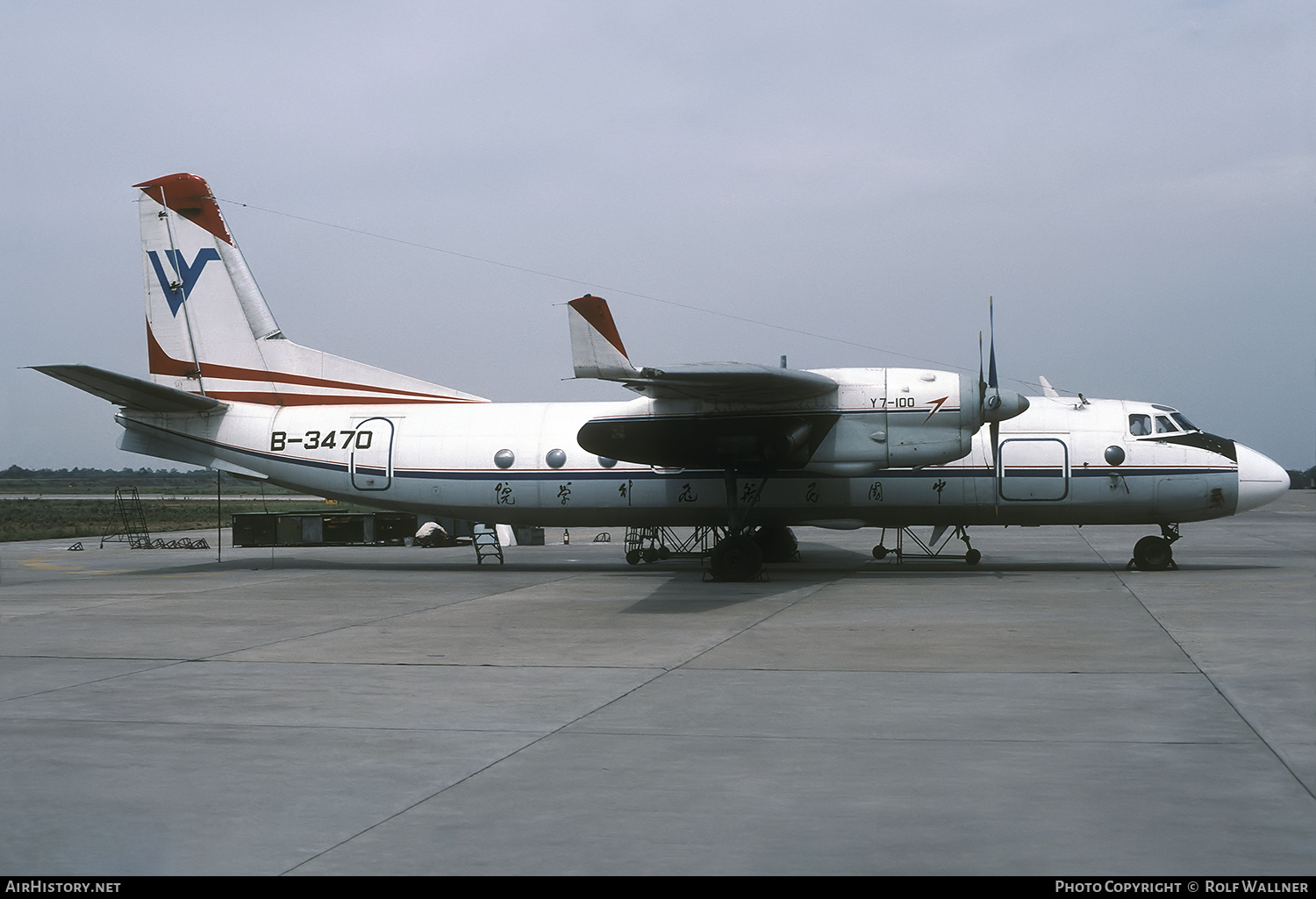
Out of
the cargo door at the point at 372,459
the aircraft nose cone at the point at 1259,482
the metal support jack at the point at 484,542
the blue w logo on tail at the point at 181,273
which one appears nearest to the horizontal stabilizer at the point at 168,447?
the cargo door at the point at 372,459

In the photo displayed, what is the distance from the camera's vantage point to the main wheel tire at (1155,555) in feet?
70.4

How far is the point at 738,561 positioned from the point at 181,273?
14.9m

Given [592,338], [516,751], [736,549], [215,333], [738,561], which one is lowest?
[516,751]

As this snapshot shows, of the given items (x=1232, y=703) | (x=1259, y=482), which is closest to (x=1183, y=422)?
(x=1259, y=482)

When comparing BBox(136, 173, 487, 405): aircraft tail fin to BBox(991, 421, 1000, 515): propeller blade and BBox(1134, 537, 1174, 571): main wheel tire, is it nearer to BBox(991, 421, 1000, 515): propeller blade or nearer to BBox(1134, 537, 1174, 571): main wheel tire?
BBox(991, 421, 1000, 515): propeller blade

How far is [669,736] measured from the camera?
8.10 m

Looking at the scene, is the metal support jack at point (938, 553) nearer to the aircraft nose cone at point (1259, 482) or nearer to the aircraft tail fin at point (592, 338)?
the aircraft nose cone at point (1259, 482)

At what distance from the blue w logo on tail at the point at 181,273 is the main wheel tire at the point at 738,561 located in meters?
14.0

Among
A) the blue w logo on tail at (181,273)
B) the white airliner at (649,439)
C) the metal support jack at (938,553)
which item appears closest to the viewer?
the white airliner at (649,439)

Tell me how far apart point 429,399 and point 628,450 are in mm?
6135

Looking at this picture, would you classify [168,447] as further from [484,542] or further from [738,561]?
[738,561]

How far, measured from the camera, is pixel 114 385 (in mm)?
22734

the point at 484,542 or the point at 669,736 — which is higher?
the point at 484,542

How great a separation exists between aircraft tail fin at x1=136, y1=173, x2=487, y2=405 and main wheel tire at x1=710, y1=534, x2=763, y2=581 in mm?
7934
